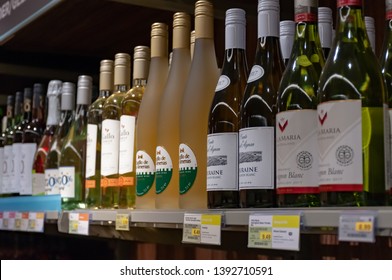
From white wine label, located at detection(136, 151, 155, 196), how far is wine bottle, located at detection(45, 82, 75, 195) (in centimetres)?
58

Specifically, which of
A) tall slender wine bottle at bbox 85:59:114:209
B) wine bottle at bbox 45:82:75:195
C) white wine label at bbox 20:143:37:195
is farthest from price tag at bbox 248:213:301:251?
white wine label at bbox 20:143:37:195

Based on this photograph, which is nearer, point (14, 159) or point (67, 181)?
point (67, 181)

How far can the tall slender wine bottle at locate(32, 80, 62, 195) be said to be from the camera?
7.48ft

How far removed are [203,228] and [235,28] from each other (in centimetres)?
40

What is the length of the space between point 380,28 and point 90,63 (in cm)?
127

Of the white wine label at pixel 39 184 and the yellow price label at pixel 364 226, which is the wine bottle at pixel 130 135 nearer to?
the white wine label at pixel 39 184

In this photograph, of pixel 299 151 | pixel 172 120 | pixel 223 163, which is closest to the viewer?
pixel 299 151

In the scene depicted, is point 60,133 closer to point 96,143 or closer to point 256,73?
point 96,143

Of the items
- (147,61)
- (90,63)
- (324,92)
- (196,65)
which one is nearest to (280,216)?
(324,92)

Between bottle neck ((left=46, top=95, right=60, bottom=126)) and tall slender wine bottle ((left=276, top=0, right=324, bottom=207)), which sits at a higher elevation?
bottle neck ((left=46, top=95, right=60, bottom=126))

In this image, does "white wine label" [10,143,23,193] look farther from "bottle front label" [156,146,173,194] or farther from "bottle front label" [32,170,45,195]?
"bottle front label" [156,146,173,194]

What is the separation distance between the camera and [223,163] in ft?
4.00

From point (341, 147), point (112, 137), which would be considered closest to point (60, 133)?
point (112, 137)

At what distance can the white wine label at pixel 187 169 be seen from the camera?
1.35 meters
